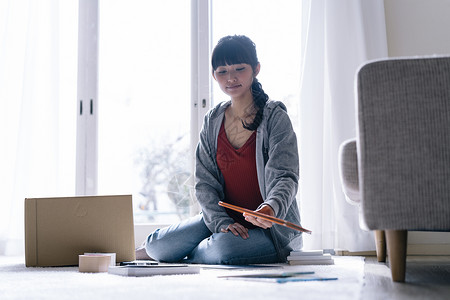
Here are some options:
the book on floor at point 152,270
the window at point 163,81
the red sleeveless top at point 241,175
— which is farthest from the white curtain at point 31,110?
the book on floor at point 152,270

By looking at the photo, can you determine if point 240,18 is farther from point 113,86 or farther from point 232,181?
point 232,181

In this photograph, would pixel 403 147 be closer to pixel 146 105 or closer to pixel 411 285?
pixel 411 285

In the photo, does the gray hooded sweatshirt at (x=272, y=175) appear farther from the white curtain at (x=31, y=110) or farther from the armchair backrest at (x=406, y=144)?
the white curtain at (x=31, y=110)

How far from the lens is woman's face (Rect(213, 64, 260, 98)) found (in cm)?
194

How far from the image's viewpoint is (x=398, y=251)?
1183mm

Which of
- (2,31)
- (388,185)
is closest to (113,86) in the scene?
(2,31)

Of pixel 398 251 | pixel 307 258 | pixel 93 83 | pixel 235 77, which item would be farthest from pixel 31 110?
pixel 398 251

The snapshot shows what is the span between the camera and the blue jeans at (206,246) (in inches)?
69.4

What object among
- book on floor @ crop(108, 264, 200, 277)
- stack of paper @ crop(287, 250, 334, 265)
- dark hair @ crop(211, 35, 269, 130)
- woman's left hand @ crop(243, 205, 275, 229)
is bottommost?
stack of paper @ crop(287, 250, 334, 265)

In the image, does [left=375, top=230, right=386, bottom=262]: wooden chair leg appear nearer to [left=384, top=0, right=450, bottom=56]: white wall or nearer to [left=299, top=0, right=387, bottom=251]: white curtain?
[left=299, top=0, right=387, bottom=251]: white curtain

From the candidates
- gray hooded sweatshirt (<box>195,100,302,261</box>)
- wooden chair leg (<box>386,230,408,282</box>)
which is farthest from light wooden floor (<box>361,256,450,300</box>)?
gray hooded sweatshirt (<box>195,100,302,261</box>)

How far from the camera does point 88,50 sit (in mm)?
2748

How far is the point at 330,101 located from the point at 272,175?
0.76 meters

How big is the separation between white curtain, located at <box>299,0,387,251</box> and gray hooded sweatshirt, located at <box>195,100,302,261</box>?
0.50 m
